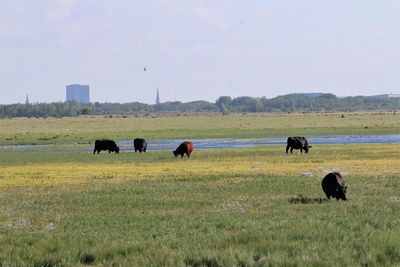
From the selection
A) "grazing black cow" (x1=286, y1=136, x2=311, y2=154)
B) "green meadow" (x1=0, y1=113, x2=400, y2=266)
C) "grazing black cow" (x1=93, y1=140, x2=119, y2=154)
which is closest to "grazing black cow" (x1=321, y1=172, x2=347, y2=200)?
"green meadow" (x1=0, y1=113, x2=400, y2=266)

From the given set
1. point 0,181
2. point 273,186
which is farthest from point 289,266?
point 0,181

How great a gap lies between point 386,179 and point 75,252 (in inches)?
571

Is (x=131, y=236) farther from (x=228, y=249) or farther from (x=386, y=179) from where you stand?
(x=386, y=179)

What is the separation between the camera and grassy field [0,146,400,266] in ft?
41.8

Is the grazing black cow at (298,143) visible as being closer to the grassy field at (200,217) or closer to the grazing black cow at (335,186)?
the grassy field at (200,217)

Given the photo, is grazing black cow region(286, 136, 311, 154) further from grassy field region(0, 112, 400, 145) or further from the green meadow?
grassy field region(0, 112, 400, 145)

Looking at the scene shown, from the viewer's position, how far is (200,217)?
1700cm

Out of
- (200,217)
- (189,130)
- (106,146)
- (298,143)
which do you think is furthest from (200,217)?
(189,130)

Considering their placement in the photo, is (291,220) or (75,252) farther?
(291,220)

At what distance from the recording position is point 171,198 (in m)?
21.0

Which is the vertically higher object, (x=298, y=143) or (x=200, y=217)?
(x=298, y=143)

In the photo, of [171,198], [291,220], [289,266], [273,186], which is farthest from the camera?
[273,186]

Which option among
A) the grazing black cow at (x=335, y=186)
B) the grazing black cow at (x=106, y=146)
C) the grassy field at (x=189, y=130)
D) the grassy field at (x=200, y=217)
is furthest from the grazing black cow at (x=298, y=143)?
the grassy field at (x=189, y=130)

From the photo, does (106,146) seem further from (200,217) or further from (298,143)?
(200,217)
